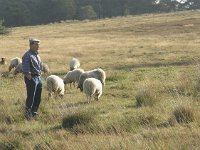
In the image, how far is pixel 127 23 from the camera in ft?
221

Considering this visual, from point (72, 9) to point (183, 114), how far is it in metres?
77.7

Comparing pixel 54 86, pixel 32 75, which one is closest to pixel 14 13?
pixel 54 86

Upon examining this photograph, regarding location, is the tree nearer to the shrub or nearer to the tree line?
the tree line

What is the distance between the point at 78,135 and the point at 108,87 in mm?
8062

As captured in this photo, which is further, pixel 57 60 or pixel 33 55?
pixel 57 60

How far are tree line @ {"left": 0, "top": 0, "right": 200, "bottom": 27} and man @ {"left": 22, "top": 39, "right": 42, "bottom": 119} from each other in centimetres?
6292

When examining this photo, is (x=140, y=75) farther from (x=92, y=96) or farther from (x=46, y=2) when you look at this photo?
(x=46, y=2)

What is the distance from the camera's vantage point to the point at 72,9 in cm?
8619

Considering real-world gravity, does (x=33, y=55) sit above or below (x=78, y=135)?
above

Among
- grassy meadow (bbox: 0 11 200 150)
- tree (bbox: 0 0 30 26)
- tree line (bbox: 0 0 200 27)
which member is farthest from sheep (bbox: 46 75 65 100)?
tree (bbox: 0 0 30 26)

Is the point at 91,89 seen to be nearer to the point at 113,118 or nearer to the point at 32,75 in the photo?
the point at 32,75

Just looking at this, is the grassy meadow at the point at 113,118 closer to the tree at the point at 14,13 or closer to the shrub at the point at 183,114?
the shrub at the point at 183,114

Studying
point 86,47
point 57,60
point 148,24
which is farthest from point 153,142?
point 148,24

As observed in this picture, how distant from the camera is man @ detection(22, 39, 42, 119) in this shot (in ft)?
38.8
